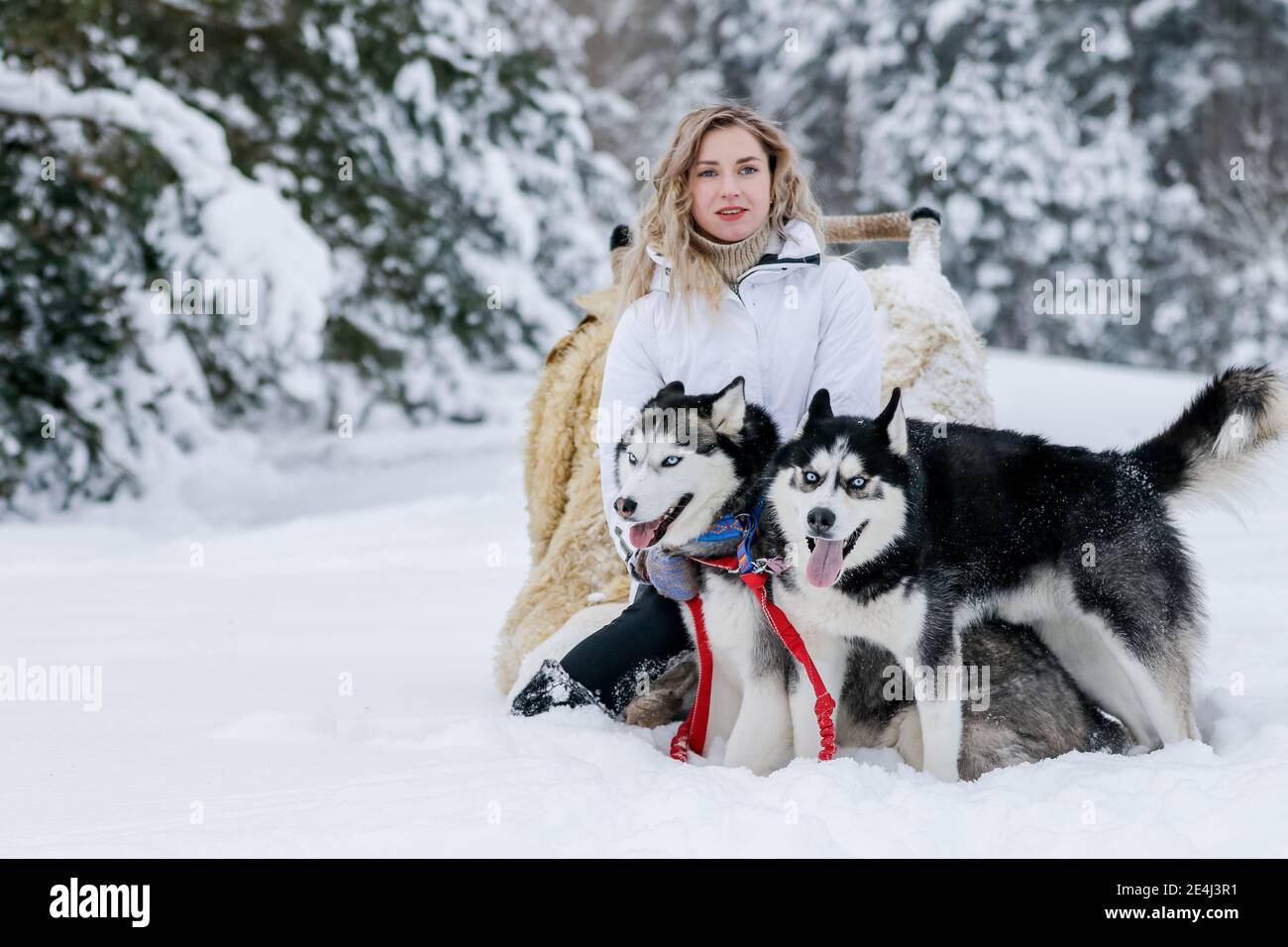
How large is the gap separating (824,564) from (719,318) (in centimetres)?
100

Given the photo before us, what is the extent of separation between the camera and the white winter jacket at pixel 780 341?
3514 millimetres

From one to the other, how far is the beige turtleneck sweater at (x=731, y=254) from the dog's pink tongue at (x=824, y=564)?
1062 mm

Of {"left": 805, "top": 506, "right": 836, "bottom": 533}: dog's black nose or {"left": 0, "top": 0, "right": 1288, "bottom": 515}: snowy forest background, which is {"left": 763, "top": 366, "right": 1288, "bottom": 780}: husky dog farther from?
{"left": 0, "top": 0, "right": 1288, "bottom": 515}: snowy forest background

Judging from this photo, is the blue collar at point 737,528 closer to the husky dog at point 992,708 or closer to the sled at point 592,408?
the husky dog at point 992,708

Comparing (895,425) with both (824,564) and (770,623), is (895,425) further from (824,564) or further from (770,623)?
(770,623)

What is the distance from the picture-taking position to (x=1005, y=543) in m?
3.07

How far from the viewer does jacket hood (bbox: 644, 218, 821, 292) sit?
353cm

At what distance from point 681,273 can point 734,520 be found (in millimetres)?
823

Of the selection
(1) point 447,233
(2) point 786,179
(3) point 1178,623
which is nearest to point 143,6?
(1) point 447,233

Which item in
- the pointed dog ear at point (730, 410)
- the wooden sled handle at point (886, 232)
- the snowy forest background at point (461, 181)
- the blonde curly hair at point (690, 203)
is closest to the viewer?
the pointed dog ear at point (730, 410)

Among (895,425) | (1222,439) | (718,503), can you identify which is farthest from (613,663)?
(1222,439)

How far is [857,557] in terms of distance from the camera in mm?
2889

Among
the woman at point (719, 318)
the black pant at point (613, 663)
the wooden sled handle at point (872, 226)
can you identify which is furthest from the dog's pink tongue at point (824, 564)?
the wooden sled handle at point (872, 226)

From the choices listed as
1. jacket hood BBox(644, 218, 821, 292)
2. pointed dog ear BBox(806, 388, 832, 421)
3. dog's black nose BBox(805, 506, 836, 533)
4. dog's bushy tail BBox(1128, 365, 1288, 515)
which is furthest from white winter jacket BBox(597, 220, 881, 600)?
dog's bushy tail BBox(1128, 365, 1288, 515)
